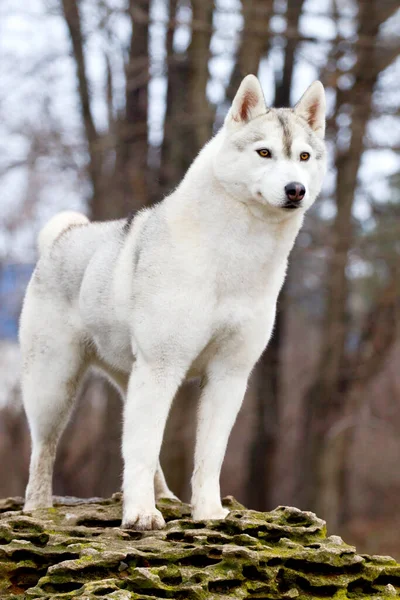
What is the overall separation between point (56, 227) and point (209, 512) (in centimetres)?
270

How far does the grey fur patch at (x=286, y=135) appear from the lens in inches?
215

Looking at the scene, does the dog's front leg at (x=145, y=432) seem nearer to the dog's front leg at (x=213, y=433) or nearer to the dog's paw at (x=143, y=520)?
the dog's paw at (x=143, y=520)

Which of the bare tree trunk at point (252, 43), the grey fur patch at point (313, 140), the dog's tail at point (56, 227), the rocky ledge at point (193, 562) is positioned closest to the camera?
the rocky ledge at point (193, 562)

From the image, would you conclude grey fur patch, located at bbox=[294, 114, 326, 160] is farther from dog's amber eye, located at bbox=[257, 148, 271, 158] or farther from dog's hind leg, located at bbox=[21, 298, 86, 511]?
dog's hind leg, located at bbox=[21, 298, 86, 511]

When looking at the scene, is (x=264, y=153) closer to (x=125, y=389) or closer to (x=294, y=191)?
(x=294, y=191)

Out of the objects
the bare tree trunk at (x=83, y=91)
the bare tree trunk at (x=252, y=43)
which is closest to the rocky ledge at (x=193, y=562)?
the bare tree trunk at (x=252, y=43)

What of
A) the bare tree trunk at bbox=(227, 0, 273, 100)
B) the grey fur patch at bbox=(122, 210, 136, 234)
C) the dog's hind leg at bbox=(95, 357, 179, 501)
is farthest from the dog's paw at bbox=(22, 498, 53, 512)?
the bare tree trunk at bbox=(227, 0, 273, 100)

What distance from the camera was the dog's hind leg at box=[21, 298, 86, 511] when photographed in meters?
6.53

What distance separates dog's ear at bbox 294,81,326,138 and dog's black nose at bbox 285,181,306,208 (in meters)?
0.77

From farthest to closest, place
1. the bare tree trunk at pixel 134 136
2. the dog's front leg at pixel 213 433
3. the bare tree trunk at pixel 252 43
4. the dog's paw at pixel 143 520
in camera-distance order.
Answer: the bare tree trunk at pixel 134 136 → the bare tree trunk at pixel 252 43 → the dog's front leg at pixel 213 433 → the dog's paw at pixel 143 520

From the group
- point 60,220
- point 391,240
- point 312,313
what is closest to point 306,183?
point 60,220

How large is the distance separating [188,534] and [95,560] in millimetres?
638

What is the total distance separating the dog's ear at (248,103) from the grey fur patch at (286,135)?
0.14 meters

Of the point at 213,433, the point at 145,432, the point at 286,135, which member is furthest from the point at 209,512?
the point at 286,135
